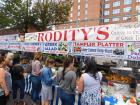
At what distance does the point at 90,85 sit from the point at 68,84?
93cm

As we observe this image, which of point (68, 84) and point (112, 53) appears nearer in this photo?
point (112, 53)

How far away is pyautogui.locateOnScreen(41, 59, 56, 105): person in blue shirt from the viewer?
7.90 m

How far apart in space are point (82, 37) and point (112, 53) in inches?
46.0

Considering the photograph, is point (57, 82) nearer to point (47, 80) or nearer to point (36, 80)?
point (47, 80)

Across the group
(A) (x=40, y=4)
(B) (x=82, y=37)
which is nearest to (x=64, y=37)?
(B) (x=82, y=37)

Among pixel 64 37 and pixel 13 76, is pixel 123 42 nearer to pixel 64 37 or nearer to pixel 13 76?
pixel 64 37

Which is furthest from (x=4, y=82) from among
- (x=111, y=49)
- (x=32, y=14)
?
(x=32, y=14)

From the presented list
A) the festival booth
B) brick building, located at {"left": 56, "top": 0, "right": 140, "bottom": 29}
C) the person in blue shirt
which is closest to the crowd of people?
the person in blue shirt

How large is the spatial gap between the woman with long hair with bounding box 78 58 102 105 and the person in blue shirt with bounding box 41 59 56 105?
5.78 feet

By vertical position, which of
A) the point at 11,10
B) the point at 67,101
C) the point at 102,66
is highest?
the point at 11,10

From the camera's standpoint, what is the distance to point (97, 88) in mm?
6355

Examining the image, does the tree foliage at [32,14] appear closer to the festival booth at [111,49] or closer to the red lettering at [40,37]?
the red lettering at [40,37]

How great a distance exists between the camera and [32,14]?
20.1 metres

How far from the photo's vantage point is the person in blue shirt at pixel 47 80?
7.90 meters
